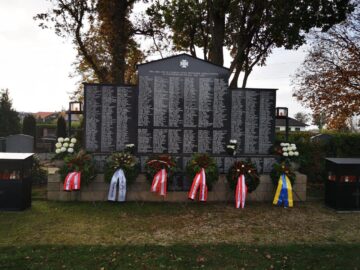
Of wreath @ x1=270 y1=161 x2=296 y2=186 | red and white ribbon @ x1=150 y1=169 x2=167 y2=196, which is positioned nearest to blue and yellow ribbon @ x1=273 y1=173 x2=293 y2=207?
wreath @ x1=270 y1=161 x2=296 y2=186

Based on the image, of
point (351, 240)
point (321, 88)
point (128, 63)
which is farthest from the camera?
point (128, 63)

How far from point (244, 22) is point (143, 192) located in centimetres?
945

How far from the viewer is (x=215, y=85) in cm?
1016

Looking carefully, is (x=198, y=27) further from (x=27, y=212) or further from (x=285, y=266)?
(x=285, y=266)

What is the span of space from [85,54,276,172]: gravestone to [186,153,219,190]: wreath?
91 centimetres

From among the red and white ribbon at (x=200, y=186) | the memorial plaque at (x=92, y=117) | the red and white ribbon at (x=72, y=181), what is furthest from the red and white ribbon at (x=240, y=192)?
the memorial plaque at (x=92, y=117)

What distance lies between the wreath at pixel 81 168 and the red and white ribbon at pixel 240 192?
3950 mm

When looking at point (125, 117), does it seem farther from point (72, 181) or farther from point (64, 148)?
point (72, 181)

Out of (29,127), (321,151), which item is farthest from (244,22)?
(29,127)

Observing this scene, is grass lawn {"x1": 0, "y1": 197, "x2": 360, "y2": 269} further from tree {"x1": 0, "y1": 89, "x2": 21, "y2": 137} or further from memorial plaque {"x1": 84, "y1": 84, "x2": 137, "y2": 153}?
tree {"x1": 0, "y1": 89, "x2": 21, "y2": 137}

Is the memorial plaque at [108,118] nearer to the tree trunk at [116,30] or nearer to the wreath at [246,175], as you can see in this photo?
the wreath at [246,175]

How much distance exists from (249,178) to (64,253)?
16.9ft

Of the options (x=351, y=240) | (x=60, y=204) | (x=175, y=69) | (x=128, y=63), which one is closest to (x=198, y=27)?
(x=128, y=63)

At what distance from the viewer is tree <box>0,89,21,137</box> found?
2420 centimetres
